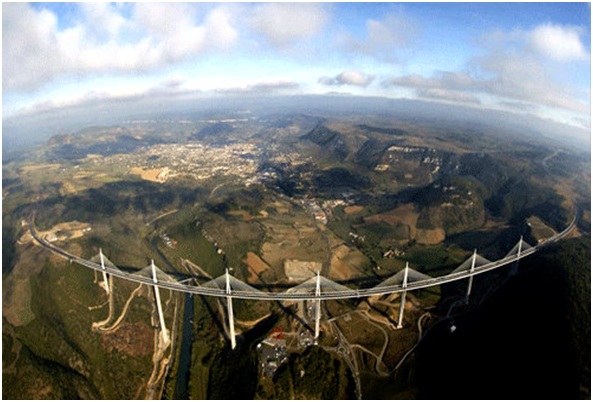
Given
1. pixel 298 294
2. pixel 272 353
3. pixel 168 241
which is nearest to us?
pixel 272 353

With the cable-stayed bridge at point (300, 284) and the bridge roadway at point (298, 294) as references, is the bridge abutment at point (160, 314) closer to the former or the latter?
the cable-stayed bridge at point (300, 284)

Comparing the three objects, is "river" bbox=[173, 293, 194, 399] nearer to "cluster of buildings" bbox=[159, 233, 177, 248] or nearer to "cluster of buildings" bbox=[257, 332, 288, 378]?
"cluster of buildings" bbox=[257, 332, 288, 378]

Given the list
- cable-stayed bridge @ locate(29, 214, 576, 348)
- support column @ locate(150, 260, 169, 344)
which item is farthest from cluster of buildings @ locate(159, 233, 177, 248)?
support column @ locate(150, 260, 169, 344)

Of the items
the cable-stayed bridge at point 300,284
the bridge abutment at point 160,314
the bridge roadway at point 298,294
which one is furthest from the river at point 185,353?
the bridge roadway at point 298,294

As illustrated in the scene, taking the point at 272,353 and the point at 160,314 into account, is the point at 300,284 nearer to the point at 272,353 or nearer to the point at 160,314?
the point at 272,353

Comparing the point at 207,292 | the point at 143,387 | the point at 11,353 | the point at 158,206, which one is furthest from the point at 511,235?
→ the point at 11,353

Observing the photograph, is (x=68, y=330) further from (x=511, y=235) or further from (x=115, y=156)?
(x=115, y=156)

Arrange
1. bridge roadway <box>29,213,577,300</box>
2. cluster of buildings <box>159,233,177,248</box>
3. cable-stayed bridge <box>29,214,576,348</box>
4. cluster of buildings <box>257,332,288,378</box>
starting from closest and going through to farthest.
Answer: cluster of buildings <box>257,332,288,378</box> < bridge roadway <box>29,213,577,300</box> < cable-stayed bridge <box>29,214,576,348</box> < cluster of buildings <box>159,233,177,248</box>

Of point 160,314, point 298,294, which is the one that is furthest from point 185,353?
point 298,294
